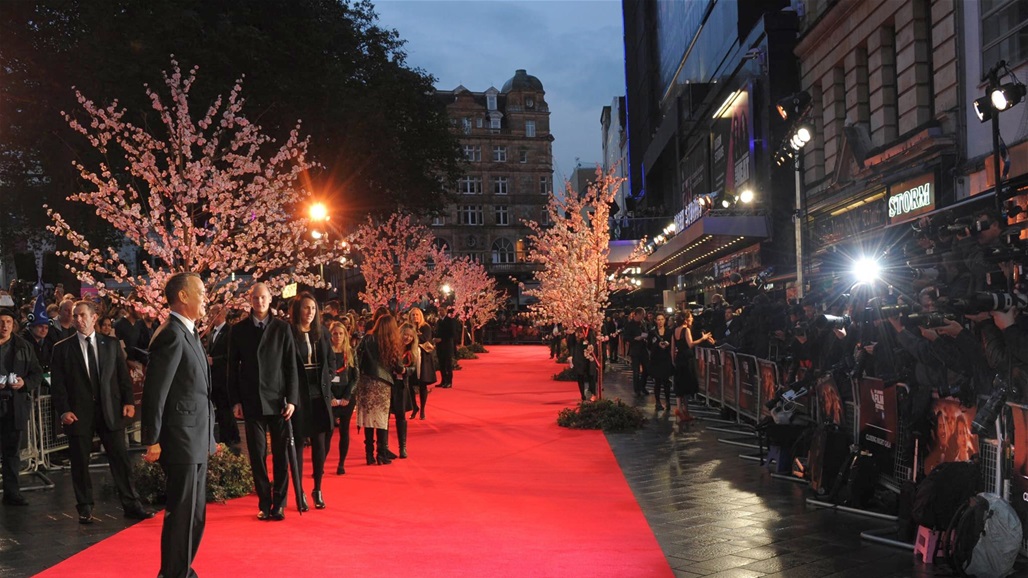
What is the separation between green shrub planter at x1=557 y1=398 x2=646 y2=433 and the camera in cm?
1474

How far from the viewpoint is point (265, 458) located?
8.41 meters

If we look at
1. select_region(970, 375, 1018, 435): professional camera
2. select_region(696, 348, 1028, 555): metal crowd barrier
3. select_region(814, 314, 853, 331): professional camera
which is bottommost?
select_region(696, 348, 1028, 555): metal crowd barrier

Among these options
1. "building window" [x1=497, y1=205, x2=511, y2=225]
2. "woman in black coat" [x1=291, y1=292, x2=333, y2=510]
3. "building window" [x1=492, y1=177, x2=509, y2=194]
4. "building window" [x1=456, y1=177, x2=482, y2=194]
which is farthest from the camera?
"building window" [x1=492, y1=177, x2=509, y2=194]

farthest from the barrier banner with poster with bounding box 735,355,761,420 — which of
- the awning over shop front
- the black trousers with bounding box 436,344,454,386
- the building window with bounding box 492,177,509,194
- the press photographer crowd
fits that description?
the building window with bounding box 492,177,509,194

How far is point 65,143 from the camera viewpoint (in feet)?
70.1

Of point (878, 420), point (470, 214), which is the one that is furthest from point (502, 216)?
point (878, 420)

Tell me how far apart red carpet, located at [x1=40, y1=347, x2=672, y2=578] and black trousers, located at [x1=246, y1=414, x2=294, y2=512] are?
0.22m

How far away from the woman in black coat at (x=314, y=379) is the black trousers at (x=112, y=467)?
1.59 metres

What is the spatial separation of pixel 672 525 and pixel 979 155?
11.1 meters

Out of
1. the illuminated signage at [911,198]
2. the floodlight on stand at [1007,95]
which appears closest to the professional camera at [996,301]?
the floodlight on stand at [1007,95]

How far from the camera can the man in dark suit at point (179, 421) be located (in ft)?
19.7

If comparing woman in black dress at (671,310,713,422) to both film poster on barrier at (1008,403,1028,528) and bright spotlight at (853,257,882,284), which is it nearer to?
bright spotlight at (853,257,882,284)

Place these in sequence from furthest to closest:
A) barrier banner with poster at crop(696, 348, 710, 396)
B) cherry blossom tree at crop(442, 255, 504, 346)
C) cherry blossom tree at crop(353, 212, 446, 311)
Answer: cherry blossom tree at crop(442, 255, 504, 346) → cherry blossom tree at crop(353, 212, 446, 311) → barrier banner with poster at crop(696, 348, 710, 396)

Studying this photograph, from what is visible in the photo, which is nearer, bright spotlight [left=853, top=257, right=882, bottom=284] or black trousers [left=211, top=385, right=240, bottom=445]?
bright spotlight [left=853, top=257, right=882, bottom=284]
